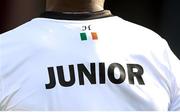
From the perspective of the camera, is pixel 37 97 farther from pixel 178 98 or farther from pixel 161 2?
pixel 161 2

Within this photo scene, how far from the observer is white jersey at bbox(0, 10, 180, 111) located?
1.56 m

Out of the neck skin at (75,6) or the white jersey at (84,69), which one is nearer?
the white jersey at (84,69)

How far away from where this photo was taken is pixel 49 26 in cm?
164

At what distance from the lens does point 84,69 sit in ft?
5.21

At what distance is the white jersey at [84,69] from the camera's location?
1.56 meters

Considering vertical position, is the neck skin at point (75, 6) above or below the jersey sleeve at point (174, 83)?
above

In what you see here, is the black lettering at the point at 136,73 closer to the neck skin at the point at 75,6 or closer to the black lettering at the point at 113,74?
the black lettering at the point at 113,74

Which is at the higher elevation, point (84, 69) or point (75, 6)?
point (75, 6)

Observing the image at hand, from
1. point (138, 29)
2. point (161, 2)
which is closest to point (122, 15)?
point (161, 2)

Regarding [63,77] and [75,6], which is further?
[75,6]

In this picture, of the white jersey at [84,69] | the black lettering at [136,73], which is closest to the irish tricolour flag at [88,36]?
the white jersey at [84,69]

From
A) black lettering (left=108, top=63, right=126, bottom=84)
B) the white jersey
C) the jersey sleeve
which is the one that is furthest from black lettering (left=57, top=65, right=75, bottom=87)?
the jersey sleeve

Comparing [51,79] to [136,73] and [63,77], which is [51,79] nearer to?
[63,77]

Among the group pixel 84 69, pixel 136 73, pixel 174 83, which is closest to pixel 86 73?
pixel 84 69
